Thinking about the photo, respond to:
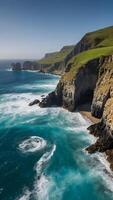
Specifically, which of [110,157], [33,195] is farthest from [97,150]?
[33,195]

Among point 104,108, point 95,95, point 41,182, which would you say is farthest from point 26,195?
point 95,95

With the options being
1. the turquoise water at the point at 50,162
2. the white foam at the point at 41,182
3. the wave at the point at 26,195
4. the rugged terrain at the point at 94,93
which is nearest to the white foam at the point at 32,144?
the turquoise water at the point at 50,162

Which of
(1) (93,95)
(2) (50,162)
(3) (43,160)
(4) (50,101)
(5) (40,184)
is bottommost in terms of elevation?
(5) (40,184)

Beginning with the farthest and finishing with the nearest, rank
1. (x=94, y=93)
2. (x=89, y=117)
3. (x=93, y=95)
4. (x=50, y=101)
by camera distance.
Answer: (x=50, y=101) → (x=93, y=95) → (x=94, y=93) → (x=89, y=117)

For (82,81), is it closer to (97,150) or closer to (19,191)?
(97,150)

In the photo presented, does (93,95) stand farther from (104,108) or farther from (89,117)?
(104,108)

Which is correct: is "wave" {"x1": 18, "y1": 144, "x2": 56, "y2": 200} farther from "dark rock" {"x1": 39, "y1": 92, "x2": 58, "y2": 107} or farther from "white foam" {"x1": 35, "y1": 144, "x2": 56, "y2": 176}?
"dark rock" {"x1": 39, "y1": 92, "x2": 58, "y2": 107}

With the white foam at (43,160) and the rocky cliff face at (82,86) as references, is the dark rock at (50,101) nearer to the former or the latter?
the rocky cliff face at (82,86)
